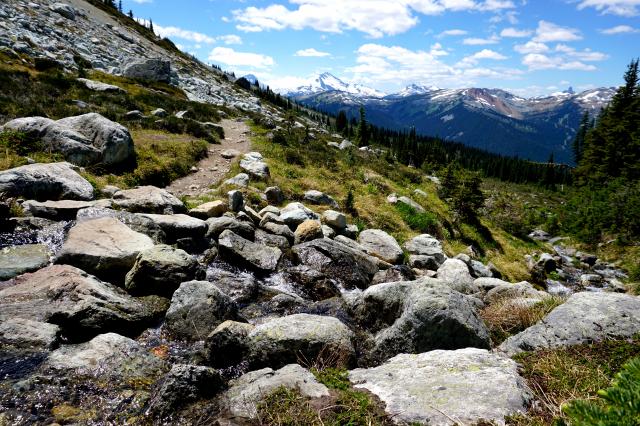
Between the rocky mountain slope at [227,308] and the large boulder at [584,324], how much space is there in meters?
0.03

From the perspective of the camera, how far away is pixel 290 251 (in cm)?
1272

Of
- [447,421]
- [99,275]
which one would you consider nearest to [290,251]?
[99,275]

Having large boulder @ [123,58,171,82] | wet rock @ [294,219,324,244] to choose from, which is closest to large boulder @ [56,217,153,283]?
wet rock @ [294,219,324,244]

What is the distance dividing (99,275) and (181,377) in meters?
4.93

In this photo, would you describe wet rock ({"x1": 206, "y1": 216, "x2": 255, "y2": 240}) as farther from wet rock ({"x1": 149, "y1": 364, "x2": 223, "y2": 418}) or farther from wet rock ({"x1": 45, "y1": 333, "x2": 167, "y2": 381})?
wet rock ({"x1": 149, "y1": 364, "x2": 223, "y2": 418})

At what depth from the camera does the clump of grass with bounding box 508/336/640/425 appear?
412 cm

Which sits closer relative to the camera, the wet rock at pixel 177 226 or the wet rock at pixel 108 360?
the wet rock at pixel 108 360

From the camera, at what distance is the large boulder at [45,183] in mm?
11023

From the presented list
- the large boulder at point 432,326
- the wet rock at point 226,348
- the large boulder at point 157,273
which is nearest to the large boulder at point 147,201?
the large boulder at point 157,273

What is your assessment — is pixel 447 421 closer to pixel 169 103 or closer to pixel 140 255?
pixel 140 255

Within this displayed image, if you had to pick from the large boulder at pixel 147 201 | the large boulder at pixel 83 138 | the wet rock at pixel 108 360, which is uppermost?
the large boulder at pixel 83 138

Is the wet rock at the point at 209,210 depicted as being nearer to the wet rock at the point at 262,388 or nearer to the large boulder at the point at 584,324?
the wet rock at the point at 262,388

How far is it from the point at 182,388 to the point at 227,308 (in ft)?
9.34

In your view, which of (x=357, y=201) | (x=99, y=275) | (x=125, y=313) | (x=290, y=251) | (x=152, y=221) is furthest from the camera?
(x=357, y=201)
